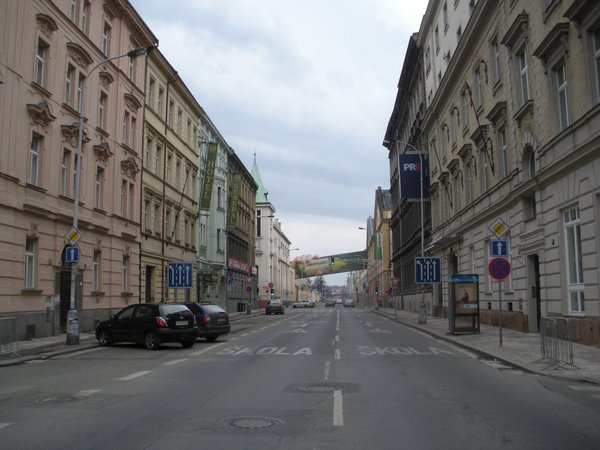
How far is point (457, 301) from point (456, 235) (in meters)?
11.8

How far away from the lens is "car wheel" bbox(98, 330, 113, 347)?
19469mm

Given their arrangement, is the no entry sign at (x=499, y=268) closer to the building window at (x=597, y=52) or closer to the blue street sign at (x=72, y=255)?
the building window at (x=597, y=52)

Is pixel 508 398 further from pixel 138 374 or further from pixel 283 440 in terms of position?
Answer: pixel 138 374

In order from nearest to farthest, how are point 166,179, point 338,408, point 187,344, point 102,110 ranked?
point 338,408
point 187,344
point 102,110
point 166,179

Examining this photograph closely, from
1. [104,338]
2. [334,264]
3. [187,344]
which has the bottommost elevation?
[187,344]

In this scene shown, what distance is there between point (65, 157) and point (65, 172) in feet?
2.09

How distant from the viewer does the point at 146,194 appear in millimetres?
34062

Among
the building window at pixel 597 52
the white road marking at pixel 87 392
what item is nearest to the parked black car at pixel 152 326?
the white road marking at pixel 87 392

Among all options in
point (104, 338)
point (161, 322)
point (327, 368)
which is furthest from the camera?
point (104, 338)

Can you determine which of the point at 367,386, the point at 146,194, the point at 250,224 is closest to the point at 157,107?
the point at 146,194

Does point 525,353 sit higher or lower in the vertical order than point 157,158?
lower

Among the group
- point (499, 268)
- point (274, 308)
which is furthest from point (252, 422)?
point (274, 308)

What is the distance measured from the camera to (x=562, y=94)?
61.4 ft

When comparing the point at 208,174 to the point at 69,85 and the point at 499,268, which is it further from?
the point at 499,268
